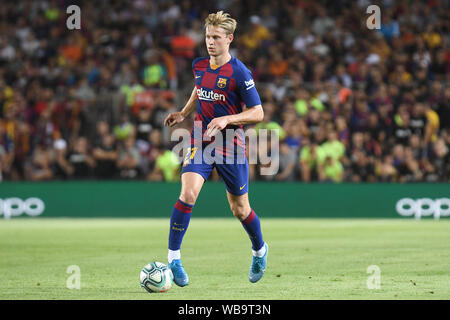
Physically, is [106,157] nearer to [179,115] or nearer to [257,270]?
[179,115]

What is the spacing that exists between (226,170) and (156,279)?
140 cm

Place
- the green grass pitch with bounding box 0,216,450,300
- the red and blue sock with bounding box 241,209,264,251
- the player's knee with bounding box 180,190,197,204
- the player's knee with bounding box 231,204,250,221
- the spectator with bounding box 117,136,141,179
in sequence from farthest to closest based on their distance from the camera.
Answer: the spectator with bounding box 117,136,141,179 → the red and blue sock with bounding box 241,209,264,251 → the player's knee with bounding box 231,204,250,221 → the player's knee with bounding box 180,190,197,204 → the green grass pitch with bounding box 0,216,450,300

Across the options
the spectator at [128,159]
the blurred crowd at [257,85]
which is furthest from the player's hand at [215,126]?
the spectator at [128,159]

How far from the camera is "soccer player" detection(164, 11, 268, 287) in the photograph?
8.59 metres

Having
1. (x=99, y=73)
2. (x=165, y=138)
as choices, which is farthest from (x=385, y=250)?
(x=99, y=73)

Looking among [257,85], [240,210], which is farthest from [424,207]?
[240,210]

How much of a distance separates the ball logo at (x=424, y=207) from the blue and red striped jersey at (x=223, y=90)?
35.0 feet

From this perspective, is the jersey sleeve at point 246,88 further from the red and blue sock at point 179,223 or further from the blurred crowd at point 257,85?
the blurred crowd at point 257,85

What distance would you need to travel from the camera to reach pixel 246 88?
28.9ft

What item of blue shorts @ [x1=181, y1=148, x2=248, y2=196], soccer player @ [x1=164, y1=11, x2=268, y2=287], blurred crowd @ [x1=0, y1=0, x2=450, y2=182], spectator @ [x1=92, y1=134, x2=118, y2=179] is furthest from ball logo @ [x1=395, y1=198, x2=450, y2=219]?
blue shorts @ [x1=181, y1=148, x2=248, y2=196]

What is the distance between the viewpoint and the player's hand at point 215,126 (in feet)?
27.0

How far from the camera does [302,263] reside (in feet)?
35.6

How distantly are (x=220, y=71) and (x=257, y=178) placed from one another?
401 inches

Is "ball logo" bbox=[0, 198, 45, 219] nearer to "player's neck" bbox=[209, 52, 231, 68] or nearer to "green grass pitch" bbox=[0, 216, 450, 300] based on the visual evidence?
"green grass pitch" bbox=[0, 216, 450, 300]
